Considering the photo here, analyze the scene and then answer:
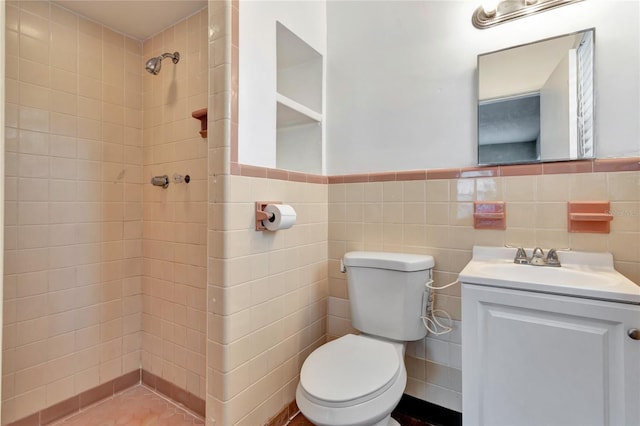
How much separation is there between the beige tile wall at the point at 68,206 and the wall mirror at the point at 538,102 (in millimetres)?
2059

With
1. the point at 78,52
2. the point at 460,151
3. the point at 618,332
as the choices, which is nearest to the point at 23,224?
the point at 78,52

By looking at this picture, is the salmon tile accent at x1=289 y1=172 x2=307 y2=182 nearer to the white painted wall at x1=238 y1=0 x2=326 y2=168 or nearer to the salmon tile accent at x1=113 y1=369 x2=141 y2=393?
the white painted wall at x1=238 y1=0 x2=326 y2=168

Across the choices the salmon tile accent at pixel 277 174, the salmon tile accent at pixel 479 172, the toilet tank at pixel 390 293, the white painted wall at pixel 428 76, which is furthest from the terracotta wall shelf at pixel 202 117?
the salmon tile accent at pixel 479 172

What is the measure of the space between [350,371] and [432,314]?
54 cm

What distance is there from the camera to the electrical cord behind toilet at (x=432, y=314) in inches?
58.1

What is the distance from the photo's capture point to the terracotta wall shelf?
160cm

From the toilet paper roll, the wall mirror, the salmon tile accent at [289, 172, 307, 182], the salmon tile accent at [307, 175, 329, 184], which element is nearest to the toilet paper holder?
the toilet paper roll

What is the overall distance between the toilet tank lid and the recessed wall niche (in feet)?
2.02

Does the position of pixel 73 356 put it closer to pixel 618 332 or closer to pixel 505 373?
pixel 505 373

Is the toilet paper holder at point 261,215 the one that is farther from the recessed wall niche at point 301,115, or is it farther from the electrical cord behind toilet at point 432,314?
the electrical cord behind toilet at point 432,314

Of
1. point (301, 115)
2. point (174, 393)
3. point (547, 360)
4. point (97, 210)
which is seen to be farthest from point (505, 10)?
point (174, 393)

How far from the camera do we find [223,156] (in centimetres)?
124

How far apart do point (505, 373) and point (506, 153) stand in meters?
0.92

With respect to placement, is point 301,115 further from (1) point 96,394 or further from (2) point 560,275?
(1) point 96,394
